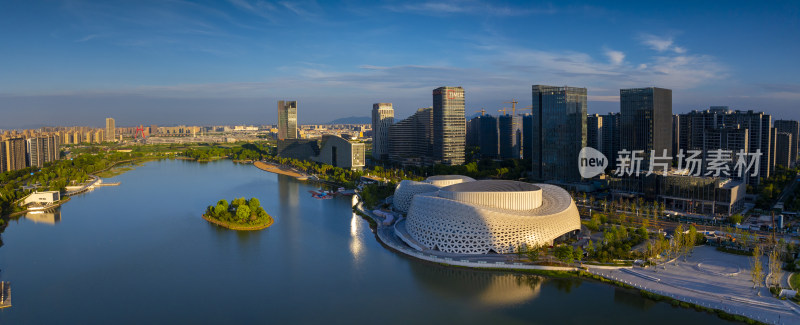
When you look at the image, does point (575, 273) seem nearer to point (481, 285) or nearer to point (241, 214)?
point (481, 285)

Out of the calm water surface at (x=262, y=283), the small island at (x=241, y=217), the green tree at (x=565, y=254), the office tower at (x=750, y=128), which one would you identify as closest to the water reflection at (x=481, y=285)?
the calm water surface at (x=262, y=283)

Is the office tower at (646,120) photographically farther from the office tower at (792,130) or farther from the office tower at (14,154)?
the office tower at (14,154)

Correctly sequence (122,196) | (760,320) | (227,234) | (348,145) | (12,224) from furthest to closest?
1. (348,145)
2. (122,196)
3. (12,224)
4. (227,234)
5. (760,320)

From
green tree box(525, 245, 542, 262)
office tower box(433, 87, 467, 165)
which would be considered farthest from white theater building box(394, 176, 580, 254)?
office tower box(433, 87, 467, 165)

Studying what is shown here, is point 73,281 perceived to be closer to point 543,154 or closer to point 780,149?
point 543,154

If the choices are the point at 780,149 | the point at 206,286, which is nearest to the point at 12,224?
the point at 206,286

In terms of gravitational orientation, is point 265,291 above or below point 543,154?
below
